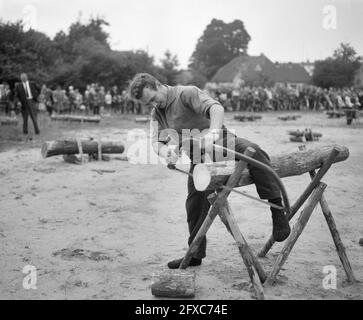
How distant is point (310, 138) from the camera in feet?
47.7

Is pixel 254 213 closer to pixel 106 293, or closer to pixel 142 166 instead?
pixel 106 293

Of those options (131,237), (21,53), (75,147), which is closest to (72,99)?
(21,53)

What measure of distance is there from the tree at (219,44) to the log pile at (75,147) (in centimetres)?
6159

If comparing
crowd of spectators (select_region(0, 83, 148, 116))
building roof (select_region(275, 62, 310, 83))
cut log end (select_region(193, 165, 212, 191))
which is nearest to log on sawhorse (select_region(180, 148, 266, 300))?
cut log end (select_region(193, 165, 212, 191))

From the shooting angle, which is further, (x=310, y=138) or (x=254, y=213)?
(x=310, y=138)

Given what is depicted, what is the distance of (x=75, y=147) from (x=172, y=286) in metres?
7.05

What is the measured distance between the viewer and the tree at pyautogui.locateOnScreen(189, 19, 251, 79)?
234ft

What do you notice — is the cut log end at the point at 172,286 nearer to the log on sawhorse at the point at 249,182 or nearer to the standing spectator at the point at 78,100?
the log on sawhorse at the point at 249,182

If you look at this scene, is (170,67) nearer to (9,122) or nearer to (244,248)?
(9,122)

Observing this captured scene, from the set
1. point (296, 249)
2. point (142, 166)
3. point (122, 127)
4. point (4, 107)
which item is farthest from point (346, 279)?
point (4, 107)

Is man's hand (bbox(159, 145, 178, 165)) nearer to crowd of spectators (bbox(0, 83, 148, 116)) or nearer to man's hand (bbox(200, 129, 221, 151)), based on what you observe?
man's hand (bbox(200, 129, 221, 151))

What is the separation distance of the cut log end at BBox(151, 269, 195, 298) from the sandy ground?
0.45 feet

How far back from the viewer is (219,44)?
71.3m

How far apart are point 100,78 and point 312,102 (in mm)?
14683
